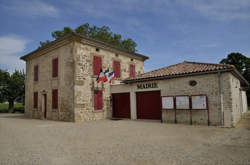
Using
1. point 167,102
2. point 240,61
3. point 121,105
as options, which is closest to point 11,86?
point 121,105

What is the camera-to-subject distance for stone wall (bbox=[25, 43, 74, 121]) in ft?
38.8

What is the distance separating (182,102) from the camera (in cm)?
944

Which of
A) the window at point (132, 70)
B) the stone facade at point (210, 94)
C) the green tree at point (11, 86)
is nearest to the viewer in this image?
the stone facade at point (210, 94)

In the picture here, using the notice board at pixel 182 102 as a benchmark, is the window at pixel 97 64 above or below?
above

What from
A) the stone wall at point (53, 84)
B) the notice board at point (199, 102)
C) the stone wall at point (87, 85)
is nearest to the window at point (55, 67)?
the stone wall at point (53, 84)

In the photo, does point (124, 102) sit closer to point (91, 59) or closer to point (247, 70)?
point (91, 59)

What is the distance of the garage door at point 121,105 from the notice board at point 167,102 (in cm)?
317

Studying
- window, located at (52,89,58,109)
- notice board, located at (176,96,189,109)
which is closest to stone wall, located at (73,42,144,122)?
window, located at (52,89,58,109)

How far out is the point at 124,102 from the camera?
12938 mm

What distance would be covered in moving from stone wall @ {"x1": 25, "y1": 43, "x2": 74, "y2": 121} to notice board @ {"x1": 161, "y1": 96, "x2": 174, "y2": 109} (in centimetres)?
584

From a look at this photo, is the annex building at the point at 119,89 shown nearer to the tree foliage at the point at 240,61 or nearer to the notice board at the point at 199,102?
the notice board at the point at 199,102

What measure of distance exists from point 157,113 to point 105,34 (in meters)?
17.0

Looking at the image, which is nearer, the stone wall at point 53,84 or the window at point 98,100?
the stone wall at point 53,84

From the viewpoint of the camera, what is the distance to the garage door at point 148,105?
11102 millimetres
